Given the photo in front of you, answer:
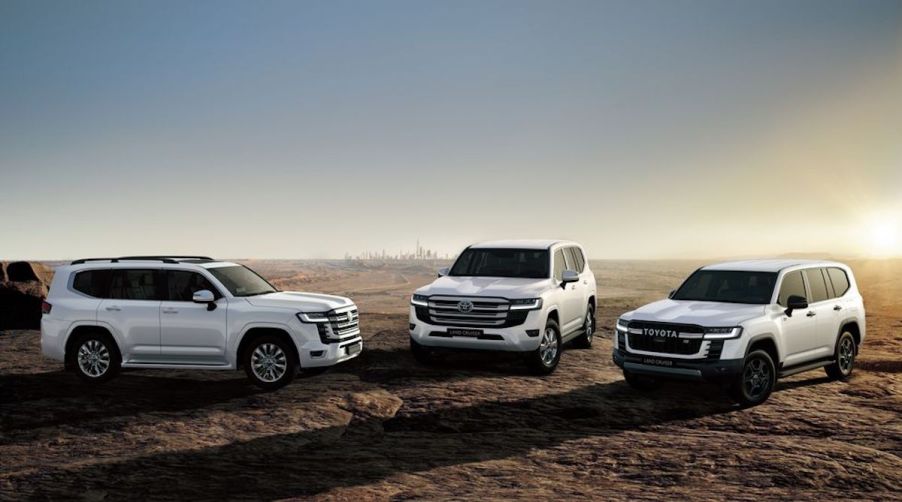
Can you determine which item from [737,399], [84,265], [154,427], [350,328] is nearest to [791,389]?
[737,399]

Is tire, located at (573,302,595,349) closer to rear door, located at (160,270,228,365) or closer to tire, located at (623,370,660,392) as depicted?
tire, located at (623,370,660,392)

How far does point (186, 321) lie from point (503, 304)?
188 inches

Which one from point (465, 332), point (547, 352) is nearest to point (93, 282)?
point (465, 332)

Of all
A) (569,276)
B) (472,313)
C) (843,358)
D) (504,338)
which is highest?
(569,276)

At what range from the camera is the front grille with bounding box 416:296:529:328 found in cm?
1171

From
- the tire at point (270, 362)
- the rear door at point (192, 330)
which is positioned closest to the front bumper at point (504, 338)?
the tire at point (270, 362)

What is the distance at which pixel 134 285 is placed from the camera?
11703 millimetres

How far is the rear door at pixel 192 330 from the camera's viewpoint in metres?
11.1

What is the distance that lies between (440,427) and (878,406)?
5.95 meters

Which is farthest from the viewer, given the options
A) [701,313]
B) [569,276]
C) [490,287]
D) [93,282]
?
[569,276]

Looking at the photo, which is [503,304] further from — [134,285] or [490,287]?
[134,285]

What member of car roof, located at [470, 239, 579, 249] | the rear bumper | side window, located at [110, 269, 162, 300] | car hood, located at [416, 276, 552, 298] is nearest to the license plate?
car hood, located at [416, 276, 552, 298]

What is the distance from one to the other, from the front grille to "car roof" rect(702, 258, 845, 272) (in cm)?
301

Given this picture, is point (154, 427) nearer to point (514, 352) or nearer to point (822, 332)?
point (514, 352)
